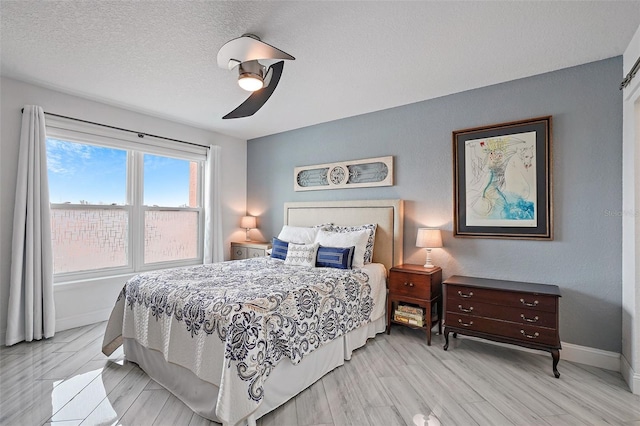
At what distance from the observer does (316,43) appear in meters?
2.42

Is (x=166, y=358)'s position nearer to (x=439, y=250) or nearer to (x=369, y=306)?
(x=369, y=306)

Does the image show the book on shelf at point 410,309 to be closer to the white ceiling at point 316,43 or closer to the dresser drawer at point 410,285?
the dresser drawer at point 410,285

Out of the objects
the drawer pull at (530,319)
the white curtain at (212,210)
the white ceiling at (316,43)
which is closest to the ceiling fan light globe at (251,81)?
the white ceiling at (316,43)

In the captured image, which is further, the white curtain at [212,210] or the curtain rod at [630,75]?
the white curtain at [212,210]

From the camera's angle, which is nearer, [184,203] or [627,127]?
[627,127]

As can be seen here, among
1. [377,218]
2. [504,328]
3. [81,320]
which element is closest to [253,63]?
[377,218]

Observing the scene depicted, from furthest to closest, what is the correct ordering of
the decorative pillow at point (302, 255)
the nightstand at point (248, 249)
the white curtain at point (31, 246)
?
the nightstand at point (248, 249) → the decorative pillow at point (302, 255) → the white curtain at point (31, 246)

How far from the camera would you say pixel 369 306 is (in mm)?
3084

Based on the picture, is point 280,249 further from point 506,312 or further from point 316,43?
point 506,312

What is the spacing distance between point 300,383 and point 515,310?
1934 mm

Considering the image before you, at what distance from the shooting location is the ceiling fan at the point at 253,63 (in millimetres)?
2014

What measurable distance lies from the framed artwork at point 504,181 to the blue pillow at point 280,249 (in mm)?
1991

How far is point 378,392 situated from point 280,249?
6.57 feet

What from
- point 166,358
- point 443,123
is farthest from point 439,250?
point 166,358
